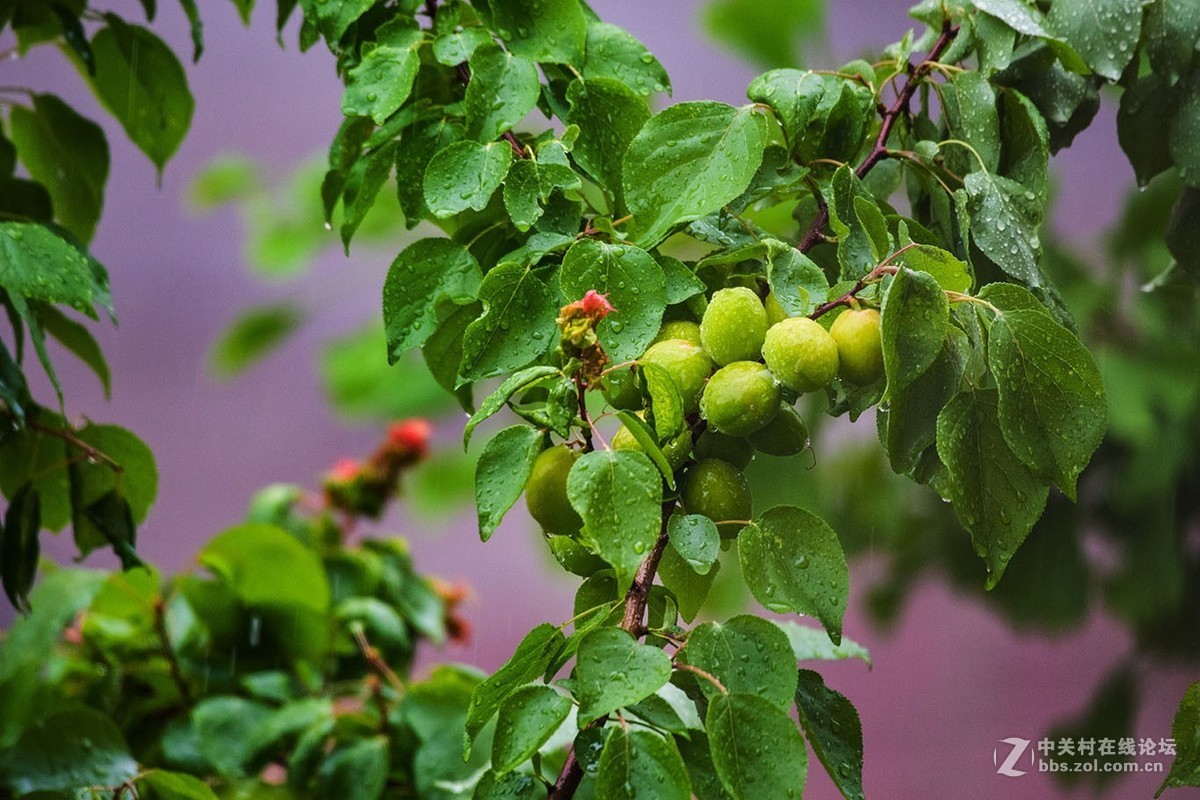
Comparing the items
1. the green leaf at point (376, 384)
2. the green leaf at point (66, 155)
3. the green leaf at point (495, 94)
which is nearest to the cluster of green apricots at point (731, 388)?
the green leaf at point (495, 94)

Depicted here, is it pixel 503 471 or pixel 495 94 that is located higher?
pixel 495 94

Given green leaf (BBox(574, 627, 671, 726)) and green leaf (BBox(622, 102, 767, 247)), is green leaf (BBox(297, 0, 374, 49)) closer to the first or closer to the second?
green leaf (BBox(622, 102, 767, 247))

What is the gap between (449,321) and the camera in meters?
0.45

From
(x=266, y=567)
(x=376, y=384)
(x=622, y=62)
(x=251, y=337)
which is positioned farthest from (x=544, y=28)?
(x=251, y=337)

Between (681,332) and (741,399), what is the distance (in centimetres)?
5

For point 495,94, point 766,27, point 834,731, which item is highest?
point 766,27

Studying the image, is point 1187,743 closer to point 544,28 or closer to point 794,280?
point 794,280

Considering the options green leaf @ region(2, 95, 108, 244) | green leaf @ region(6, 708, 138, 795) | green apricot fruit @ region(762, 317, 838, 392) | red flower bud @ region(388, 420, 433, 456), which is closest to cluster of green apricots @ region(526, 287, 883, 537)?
green apricot fruit @ region(762, 317, 838, 392)

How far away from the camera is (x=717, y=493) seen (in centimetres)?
36

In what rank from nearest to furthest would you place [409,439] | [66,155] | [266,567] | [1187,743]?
[1187,743]
[66,155]
[266,567]
[409,439]

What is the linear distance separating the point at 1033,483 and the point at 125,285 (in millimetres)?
1220

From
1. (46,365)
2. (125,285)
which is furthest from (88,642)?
(125,285)

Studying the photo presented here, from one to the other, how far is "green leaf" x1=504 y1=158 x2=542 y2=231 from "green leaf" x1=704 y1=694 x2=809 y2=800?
173 millimetres

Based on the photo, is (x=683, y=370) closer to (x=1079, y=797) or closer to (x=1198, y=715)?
(x=1198, y=715)
